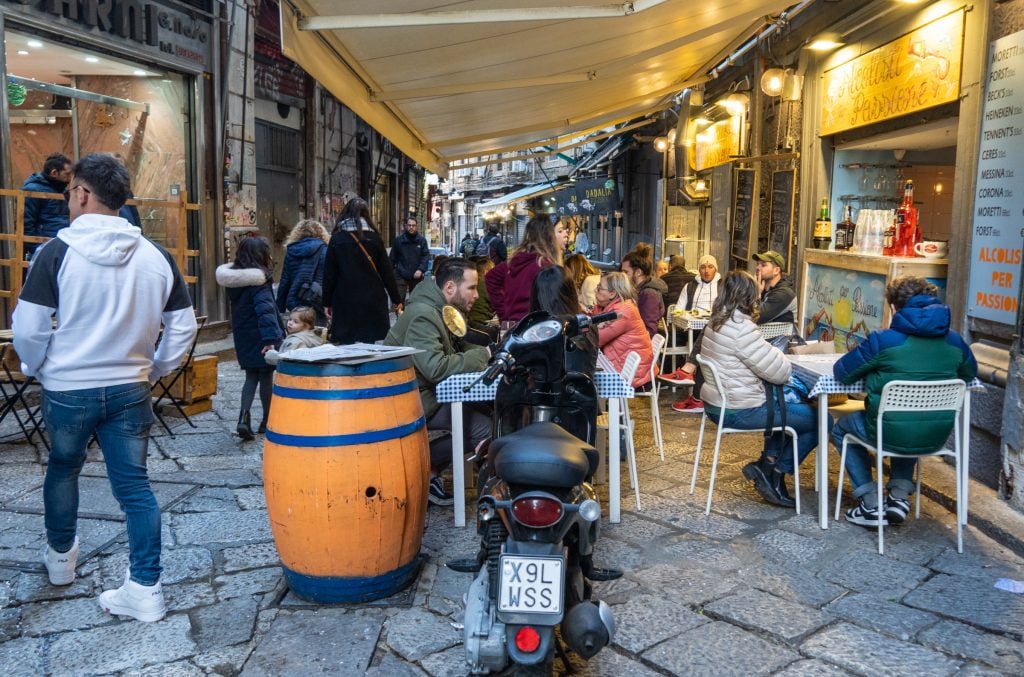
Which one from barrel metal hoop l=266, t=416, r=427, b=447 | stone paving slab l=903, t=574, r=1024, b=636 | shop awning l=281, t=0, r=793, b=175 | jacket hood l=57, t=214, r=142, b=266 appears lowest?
stone paving slab l=903, t=574, r=1024, b=636

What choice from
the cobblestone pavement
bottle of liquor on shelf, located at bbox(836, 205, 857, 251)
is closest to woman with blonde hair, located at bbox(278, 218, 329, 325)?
the cobblestone pavement

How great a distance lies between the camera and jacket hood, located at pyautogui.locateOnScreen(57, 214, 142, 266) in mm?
3162

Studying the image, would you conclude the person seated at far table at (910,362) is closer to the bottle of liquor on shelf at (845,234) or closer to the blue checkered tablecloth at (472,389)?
the blue checkered tablecloth at (472,389)

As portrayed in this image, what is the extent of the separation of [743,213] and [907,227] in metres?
4.43

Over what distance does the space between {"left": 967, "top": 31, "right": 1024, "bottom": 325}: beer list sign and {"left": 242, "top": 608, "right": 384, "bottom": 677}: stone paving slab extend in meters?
3.87

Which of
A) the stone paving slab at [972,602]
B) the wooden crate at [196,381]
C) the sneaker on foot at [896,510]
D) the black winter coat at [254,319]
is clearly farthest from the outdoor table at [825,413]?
the wooden crate at [196,381]

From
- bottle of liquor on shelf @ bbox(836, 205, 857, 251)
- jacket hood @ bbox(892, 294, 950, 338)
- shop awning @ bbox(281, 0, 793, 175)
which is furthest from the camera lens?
bottle of liquor on shelf @ bbox(836, 205, 857, 251)

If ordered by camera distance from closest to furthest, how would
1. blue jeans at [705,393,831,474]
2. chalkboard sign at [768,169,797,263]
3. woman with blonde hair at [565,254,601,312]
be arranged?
blue jeans at [705,393,831,474] → woman with blonde hair at [565,254,601,312] → chalkboard sign at [768,169,797,263]

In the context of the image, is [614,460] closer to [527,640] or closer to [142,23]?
[527,640]

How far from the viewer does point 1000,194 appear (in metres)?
4.93

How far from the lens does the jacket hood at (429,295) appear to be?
14.3 ft

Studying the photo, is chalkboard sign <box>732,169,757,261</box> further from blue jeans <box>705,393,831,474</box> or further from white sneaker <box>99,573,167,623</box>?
white sneaker <box>99,573,167,623</box>

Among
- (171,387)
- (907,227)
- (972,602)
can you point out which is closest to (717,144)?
(907,227)

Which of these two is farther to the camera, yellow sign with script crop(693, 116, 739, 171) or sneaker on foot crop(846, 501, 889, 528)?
yellow sign with script crop(693, 116, 739, 171)
